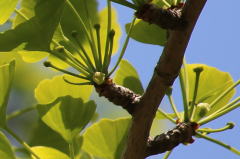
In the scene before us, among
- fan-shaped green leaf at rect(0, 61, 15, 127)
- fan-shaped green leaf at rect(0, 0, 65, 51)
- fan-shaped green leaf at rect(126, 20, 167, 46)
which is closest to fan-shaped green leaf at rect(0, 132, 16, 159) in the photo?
fan-shaped green leaf at rect(0, 61, 15, 127)

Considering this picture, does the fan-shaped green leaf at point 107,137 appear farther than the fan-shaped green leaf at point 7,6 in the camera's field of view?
Yes

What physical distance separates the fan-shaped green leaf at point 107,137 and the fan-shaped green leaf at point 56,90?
8 centimetres

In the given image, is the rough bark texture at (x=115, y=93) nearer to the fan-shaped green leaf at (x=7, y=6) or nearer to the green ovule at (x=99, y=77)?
the green ovule at (x=99, y=77)

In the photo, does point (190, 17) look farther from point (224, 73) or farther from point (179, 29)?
point (224, 73)

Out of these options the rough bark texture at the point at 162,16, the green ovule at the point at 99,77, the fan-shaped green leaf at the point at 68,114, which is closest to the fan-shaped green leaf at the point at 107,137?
the fan-shaped green leaf at the point at 68,114

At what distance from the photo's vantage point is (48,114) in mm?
947

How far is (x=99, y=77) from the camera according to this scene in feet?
2.63

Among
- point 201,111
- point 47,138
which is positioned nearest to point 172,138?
point 201,111

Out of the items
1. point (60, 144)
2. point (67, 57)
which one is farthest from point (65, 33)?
point (60, 144)

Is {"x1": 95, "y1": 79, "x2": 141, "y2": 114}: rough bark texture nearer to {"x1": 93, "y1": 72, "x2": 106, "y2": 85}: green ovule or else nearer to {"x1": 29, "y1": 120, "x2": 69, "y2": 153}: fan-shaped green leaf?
{"x1": 93, "y1": 72, "x2": 106, "y2": 85}: green ovule

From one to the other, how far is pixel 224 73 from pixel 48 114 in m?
0.37

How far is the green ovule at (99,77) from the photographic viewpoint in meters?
0.80

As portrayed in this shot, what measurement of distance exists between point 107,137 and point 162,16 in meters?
0.31

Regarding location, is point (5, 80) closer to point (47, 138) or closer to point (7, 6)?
point (7, 6)
